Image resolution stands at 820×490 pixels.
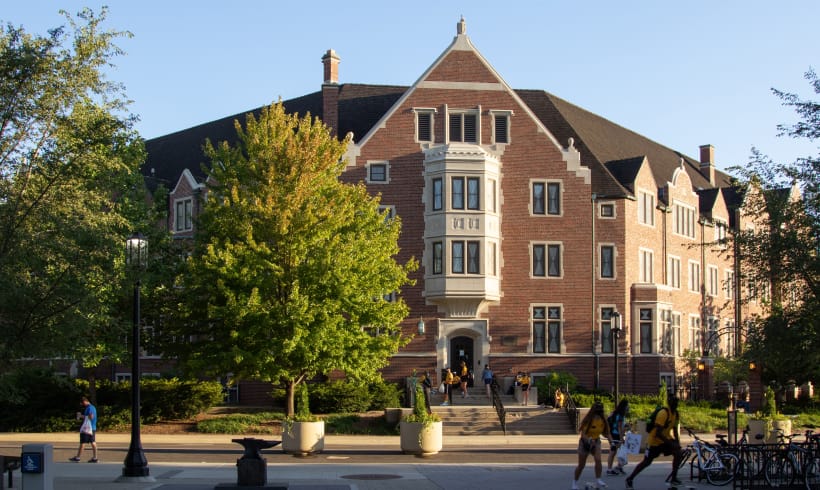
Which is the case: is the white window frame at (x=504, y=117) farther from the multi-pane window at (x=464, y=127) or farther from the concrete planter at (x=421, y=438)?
the concrete planter at (x=421, y=438)

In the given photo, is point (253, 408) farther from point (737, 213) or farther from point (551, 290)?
point (737, 213)

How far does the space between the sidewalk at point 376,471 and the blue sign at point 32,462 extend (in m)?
3.09

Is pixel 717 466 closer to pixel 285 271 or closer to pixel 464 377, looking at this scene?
pixel 285 271

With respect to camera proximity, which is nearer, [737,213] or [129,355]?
[129,355]

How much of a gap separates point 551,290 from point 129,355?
1982 cm

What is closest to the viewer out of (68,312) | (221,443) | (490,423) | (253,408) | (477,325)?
(68,312)

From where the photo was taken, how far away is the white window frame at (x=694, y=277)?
2266 inches

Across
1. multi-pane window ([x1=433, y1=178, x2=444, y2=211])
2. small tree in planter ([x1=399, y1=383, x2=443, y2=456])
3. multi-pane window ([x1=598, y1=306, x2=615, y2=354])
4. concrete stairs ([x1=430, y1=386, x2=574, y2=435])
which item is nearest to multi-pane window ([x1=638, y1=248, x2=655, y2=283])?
multi-pane window ([x1=598, y1=306, x2=615, y2=354])

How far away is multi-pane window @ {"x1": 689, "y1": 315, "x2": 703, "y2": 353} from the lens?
2226 inches

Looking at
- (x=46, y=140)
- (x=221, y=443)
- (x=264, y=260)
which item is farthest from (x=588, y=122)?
(x=46, y=140)

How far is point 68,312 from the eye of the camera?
64.1ft

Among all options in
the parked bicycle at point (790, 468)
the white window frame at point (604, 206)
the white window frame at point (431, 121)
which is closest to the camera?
the parked bicycle at point (790, 468)

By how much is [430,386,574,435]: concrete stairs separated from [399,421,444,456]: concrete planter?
1101 cm

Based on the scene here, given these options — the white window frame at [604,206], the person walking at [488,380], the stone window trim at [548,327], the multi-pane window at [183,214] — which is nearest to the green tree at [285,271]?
the person walking at [488,380]
